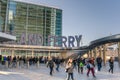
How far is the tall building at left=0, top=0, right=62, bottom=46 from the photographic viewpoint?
243ft

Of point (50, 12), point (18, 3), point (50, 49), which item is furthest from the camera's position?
point (50, 12)

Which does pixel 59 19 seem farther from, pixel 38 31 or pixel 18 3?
pixel 18 3

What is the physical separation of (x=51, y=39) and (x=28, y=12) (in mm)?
17013

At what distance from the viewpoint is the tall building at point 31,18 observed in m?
74.1

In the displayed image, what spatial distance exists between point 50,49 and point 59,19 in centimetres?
3105

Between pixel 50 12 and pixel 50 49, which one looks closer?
pixel 50 49

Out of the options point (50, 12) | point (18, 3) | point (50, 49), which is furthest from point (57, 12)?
point (50, 49)

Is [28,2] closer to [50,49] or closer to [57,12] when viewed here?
[57,12]

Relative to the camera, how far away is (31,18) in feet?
264

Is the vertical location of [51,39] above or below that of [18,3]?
below

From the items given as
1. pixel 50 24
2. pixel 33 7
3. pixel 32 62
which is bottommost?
pixel 32 62

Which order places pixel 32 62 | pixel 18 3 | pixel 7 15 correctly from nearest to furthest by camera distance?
pixel 32 62 → pixel 7 15 → pixel 18 3

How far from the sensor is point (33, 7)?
80750mm

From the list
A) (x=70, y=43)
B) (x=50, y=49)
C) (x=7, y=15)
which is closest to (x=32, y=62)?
(x=50, y=49)
